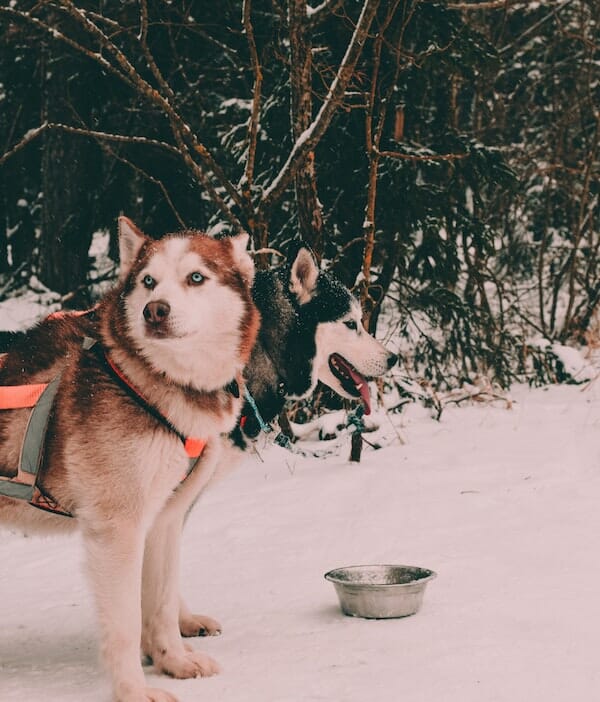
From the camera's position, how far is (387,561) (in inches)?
163

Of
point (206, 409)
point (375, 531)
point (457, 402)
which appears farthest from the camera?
point (457, 402)

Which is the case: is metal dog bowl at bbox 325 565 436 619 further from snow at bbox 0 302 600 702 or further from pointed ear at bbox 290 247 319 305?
pointed ear at bbox 290 247 319 305

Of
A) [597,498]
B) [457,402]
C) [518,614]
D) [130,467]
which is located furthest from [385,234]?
[130,467]

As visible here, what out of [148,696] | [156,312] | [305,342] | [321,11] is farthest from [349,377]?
[321,11]

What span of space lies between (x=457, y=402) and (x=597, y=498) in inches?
98.6

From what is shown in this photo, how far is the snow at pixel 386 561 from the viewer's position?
272 centimetres

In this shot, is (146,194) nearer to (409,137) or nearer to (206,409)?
(409,137)

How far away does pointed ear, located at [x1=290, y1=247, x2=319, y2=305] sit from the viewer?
4039mm

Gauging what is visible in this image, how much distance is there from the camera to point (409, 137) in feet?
25.0

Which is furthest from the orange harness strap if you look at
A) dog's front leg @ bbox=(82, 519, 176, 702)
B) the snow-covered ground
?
the snow-covered ground

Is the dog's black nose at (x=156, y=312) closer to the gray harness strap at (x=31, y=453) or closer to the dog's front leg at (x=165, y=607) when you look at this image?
the gray harness strap at (x=31, y=453)

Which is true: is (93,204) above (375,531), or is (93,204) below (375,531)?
above

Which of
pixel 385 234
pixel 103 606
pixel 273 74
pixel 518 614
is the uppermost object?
pixel 273 74

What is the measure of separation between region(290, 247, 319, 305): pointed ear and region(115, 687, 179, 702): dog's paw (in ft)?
6.43
